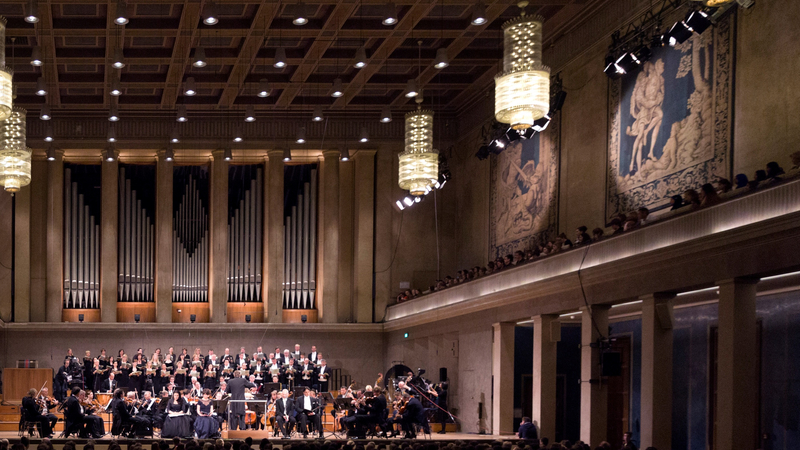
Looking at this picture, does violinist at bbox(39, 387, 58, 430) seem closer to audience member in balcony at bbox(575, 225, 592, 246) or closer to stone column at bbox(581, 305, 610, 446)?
stone column at bbox(581, 305, 610, 446)

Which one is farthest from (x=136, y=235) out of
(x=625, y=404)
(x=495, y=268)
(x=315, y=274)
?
(x=625, y=404)

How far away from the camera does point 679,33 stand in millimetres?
12680

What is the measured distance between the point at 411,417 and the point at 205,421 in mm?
3900

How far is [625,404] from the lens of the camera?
1950cm

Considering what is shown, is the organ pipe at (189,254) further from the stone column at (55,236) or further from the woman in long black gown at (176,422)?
the woman in long black gown at (176,422)

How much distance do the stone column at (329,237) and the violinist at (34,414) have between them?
388 inches

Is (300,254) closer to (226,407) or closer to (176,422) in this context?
(226,407)

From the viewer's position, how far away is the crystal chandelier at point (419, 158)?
→ 1477cm

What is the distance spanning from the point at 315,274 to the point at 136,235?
16.9 ft

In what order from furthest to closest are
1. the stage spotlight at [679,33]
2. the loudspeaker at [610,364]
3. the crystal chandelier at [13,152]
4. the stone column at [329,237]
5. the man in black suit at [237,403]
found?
1. the stone column at [329,237]
2. the man in black suit at [237,403]
3. the loudspeaker at [610,364]
4. the crystal chandelier at [13,152]
5. the stage spotlight at [679,33]

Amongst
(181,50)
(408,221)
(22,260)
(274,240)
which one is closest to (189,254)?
(274,240)

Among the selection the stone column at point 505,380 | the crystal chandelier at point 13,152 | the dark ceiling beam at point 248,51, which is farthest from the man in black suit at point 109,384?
the stone column at point 505,380

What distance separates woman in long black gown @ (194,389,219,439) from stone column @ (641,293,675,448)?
8.49 m

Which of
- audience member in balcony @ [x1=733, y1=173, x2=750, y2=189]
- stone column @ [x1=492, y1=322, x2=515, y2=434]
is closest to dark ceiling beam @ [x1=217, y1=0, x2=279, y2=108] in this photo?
stone column @ [x1=492, y1=322, x2=515, y2=434]
